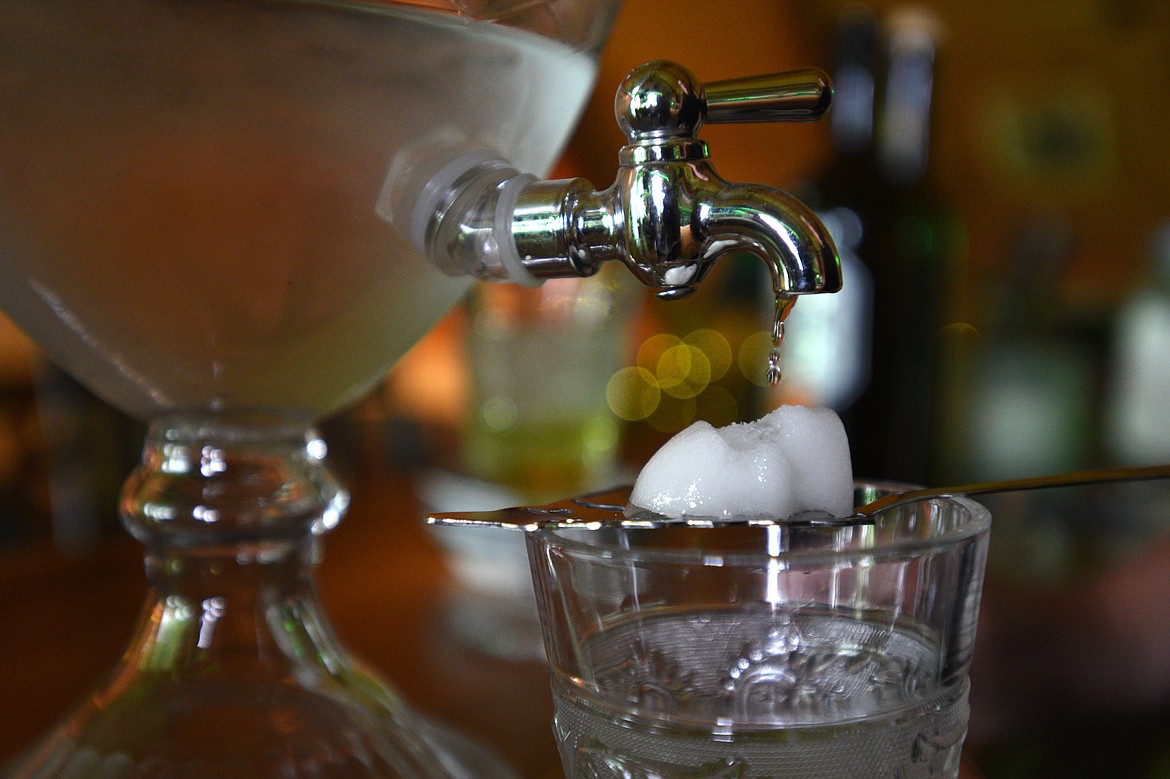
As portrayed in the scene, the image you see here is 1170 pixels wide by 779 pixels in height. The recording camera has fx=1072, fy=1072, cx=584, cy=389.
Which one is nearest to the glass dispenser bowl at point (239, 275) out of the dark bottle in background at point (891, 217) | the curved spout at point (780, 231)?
the curved spout at point (780, 231)

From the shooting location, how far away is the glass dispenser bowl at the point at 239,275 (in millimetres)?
255

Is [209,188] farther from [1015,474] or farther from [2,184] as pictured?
[1015,474]

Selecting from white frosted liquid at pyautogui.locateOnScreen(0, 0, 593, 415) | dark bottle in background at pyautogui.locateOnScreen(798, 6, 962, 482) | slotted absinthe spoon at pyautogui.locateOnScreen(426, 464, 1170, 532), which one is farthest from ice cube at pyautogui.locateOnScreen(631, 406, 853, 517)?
dark bottle in background at pyautogui.locateOnScreen(798, 6, 962, 482)

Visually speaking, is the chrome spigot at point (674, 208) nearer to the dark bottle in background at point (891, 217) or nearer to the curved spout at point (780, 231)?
the curved spout at point (780, 231)

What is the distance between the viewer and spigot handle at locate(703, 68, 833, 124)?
220mm

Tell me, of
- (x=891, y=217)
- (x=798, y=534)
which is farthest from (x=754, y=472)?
(x=891, y=217)

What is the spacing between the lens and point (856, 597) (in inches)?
8.3

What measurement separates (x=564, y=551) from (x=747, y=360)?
30.5 inches

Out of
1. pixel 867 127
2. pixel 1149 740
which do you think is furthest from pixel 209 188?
pixel 867 127

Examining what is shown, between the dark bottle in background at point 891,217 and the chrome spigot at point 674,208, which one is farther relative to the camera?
the dark bottle in background at point 891,217

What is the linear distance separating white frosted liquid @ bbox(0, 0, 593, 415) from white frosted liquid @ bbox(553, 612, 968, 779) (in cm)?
13

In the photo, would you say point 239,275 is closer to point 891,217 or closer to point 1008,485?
point 1008,485

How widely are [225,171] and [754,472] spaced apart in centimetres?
15

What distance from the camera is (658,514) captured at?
226 millimetres
